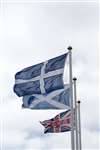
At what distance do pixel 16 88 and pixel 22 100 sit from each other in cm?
64

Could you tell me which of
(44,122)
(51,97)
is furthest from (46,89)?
(44,122)

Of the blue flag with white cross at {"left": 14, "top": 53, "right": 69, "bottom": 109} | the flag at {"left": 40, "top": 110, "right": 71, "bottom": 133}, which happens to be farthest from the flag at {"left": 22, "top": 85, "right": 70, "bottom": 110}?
the flag at {"left": 40, "top": 110, "right": 71, "bottom": 133}

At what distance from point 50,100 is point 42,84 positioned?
88 cm

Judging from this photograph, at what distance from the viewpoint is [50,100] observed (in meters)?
22.5

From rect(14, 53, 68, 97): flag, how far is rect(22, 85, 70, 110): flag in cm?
24

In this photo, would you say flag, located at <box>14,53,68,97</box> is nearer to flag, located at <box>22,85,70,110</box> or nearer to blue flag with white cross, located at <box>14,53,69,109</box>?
blue flag with white cross, located at <box>14,53,69,109</box>

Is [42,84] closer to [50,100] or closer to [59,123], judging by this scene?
[50,100]

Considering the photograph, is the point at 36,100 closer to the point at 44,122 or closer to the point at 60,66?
the point at 60,66

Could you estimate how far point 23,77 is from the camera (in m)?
23.0

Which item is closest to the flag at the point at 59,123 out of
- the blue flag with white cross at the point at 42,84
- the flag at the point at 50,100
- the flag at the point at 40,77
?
the flag at the point at 50,100

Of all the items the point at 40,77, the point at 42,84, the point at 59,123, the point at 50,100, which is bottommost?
the point at 59,123

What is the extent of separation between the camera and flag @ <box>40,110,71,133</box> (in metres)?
25.6

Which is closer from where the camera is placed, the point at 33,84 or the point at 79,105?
the point at 33,84

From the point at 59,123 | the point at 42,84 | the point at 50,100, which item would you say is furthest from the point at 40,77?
the point at 59,123
